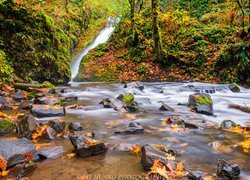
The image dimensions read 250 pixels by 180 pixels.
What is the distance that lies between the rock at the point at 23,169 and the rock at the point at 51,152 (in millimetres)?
293

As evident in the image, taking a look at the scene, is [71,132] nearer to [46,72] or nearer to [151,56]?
[46,72]

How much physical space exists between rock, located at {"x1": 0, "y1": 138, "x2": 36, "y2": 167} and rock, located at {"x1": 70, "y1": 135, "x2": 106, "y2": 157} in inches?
22.6

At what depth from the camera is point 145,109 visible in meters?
6.61

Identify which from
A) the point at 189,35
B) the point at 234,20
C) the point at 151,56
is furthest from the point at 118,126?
the point at 234,20

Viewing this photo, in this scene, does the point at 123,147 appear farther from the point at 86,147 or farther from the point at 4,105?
the point at 4,105

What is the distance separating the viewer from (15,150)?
2.91 m

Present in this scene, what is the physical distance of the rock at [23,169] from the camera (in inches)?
103

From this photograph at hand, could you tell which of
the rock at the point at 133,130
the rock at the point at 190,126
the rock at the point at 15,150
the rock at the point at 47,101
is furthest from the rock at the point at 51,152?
the rock at the point at 47,101

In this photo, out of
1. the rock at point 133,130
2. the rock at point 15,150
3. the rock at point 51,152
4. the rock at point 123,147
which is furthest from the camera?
Answer: the rock at point 133,130

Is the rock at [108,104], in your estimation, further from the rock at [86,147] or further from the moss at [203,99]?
the rock at [86,147]

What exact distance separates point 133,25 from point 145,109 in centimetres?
1204

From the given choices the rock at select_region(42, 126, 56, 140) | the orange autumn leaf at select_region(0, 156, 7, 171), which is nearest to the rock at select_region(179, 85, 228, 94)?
the rock at select_region(42, 126, 56, 140)

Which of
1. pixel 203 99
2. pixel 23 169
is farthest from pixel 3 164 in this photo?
pixel 203 99

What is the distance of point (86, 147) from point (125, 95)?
4101 mm
